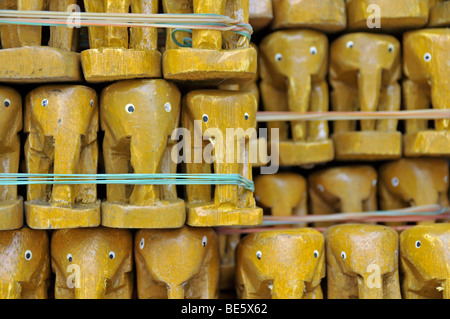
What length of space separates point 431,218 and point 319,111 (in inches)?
14.8

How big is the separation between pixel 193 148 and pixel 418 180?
57cm

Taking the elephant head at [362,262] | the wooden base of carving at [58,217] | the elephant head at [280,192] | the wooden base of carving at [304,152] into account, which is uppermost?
the wooden base of carving at [304,152]

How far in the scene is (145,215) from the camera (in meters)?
0.97

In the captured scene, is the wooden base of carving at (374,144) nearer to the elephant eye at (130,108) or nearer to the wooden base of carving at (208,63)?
the wooden base of carving at (208,63)

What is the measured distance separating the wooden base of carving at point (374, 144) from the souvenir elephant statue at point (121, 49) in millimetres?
497

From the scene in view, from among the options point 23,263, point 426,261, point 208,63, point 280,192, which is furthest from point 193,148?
point 426,261

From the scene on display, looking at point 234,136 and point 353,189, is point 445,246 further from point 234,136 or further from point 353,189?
point 234,136

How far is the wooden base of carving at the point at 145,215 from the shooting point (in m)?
0.97

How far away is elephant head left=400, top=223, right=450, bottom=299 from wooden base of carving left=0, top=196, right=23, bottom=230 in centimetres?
79

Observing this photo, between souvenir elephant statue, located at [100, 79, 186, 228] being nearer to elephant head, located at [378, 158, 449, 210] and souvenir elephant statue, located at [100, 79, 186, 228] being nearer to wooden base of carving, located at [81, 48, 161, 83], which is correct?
wooden base of carving, located at [81, 48, 161, 83]

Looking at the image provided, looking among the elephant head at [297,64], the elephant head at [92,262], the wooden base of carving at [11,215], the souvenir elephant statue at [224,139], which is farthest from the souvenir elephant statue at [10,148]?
the elephant head at [297,64]

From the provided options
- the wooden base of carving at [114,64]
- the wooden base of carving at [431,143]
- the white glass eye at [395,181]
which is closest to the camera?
the wooden base of carving at [114,64]

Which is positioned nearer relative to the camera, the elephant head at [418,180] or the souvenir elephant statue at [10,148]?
the souvenir elephant statue at [10,148]
